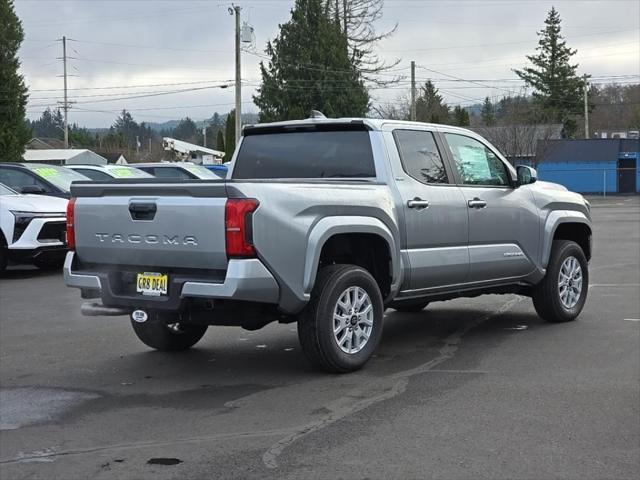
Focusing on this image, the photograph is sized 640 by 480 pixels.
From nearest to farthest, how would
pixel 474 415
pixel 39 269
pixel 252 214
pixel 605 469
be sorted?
pixel 605 469 < pixel 474 415 < pixel 252 214 < pixel 39 269

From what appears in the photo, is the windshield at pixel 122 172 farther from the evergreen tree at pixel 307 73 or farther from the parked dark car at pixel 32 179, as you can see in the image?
the evergreen tree at pixel 307 73

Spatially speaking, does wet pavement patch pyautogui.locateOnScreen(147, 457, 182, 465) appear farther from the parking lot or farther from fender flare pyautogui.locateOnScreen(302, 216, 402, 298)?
fender flare pyautogui.locateOnScreen(302, 216, 402, 298)

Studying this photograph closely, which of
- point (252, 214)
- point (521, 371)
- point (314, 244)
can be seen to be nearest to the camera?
point (252, 214)

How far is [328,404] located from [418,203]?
6.91 feet

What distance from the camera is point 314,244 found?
6.12 metres

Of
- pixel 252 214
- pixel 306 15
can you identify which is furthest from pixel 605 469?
pixel 306 15

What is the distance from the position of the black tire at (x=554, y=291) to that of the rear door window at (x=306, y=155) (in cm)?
263

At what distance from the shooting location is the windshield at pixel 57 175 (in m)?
14.5

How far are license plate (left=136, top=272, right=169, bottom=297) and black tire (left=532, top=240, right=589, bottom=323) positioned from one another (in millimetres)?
4251

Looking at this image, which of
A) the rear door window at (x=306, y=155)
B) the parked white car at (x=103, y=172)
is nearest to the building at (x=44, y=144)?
the parked white car at (x=103, y=172)

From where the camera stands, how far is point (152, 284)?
6137 mm

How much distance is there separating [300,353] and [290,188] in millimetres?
2009

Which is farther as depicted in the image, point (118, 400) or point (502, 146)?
point (502, 146)

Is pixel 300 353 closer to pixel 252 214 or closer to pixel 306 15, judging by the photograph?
pixel 252 214
